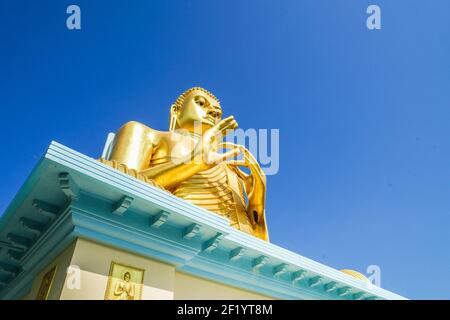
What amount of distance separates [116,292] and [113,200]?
0.84m

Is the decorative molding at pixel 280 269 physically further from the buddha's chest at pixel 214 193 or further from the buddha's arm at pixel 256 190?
the buddha's arm at pixel 256 190

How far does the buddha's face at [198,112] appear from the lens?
24.1ft

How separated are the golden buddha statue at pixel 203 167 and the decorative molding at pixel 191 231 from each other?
4.70 ft

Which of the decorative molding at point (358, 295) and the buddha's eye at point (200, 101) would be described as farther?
the buddha's eye at point (200, 101)

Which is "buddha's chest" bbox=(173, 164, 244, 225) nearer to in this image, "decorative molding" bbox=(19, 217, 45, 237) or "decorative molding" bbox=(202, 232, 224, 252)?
"decorative molding" bbox=(202, 232, 224, 252)

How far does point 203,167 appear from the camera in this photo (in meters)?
5.10

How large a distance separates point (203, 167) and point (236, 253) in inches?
57.4

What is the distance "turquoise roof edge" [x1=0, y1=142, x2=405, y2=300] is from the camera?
3195 millimetres

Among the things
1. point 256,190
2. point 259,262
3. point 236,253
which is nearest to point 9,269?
point 236,253

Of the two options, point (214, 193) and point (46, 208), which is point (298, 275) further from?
point (46, 208)

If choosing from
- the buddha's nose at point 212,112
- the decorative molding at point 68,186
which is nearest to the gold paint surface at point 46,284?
the decorative molding at point 68,186

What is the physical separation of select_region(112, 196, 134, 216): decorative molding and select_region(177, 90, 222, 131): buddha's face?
411cm

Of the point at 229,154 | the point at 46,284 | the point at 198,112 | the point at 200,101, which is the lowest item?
the point at 46,284

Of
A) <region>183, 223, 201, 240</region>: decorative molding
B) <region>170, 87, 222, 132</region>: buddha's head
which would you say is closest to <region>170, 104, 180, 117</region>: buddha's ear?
<region>170, 87, 222, 132</region>: buddha's head
